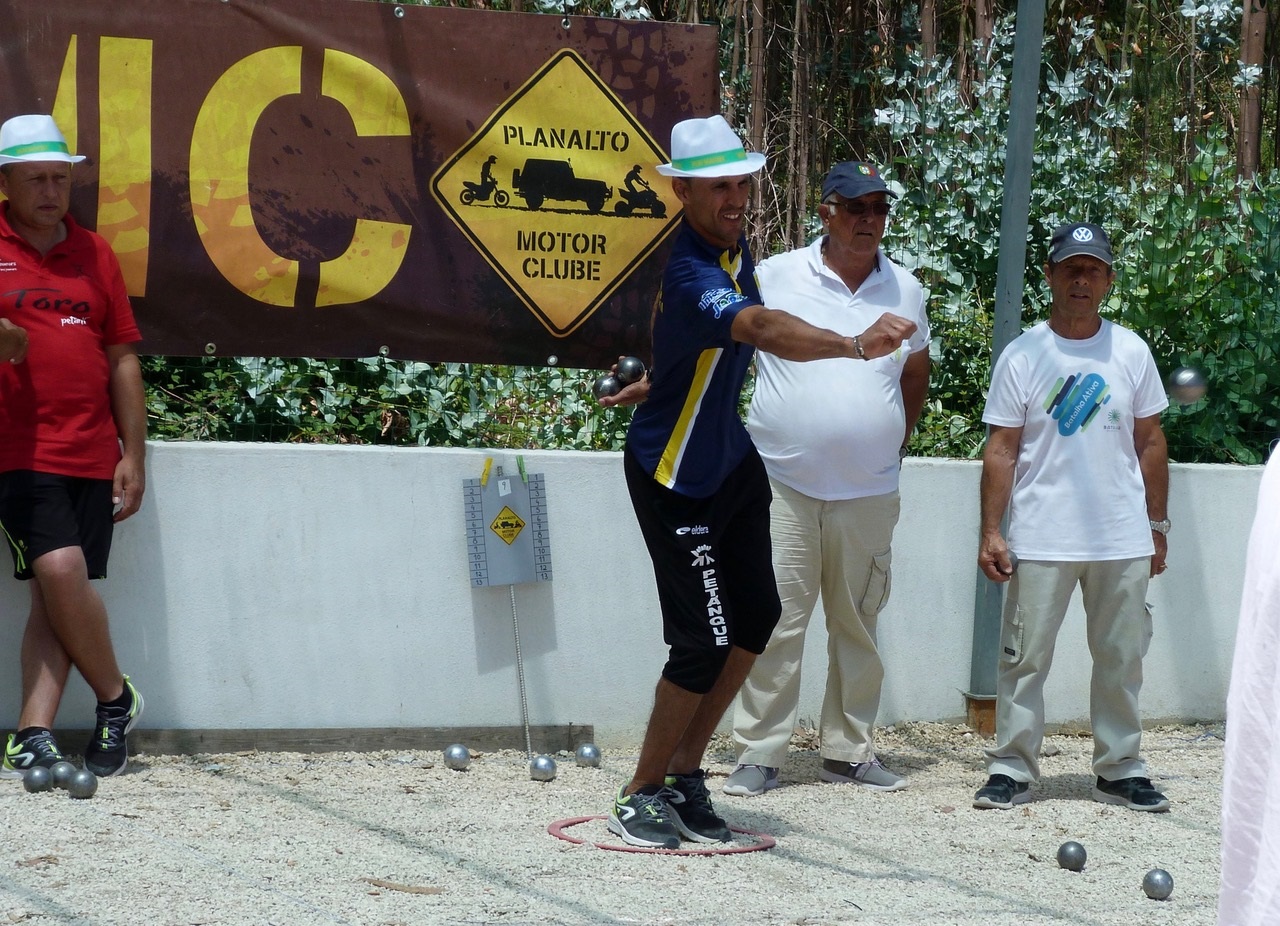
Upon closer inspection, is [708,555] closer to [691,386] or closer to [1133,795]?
[691,386]

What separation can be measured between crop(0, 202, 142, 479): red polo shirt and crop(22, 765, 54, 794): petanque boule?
1.00 metres

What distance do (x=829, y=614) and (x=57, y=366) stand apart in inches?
112

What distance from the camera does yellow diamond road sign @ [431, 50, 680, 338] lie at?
6203 mm

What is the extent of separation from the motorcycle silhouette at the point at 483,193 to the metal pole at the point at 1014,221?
2020 mm

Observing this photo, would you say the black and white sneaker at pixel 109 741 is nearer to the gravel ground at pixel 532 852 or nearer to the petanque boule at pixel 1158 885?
the gravel ground at pixel 532 852

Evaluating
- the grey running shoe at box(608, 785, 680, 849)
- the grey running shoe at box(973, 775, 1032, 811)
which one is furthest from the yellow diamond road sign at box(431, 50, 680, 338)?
the grey running shoe at box(973, 775, 1032, 811)

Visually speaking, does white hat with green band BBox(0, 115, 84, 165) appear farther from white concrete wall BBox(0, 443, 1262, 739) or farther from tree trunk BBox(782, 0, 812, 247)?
tree trunk BBox(782, 0, 812, 247)

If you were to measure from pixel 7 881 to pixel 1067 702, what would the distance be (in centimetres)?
429

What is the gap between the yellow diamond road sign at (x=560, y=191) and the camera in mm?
6203

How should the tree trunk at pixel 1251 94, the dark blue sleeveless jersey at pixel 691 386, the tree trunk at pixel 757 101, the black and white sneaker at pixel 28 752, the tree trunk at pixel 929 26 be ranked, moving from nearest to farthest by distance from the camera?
the dark blue sleeveless jersey at pixel 691 386 < the black and white sneaker at pixel 28 752 < the tree trunk at pixel 757 101 < the tree trunk at pixel 929 26 < the tree trunk at pixel 1251 94

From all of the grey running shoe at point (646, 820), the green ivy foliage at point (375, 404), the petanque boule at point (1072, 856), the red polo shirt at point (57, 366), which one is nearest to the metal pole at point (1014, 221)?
the green ivy foliage at point (375, 404)

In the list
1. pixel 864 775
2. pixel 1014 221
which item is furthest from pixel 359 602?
pixel 1014 221

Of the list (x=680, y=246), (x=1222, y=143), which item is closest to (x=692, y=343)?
(x=680, y=246)

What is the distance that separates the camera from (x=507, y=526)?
19.5 ft
